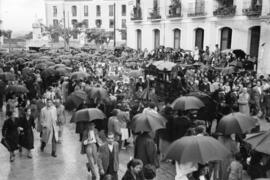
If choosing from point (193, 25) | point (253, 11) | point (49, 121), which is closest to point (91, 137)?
point (49, 121)

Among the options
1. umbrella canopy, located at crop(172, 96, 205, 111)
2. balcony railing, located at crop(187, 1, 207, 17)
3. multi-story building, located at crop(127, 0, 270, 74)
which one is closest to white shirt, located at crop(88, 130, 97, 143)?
umbrella canopy, located at crop(172, 96, 205, 111)

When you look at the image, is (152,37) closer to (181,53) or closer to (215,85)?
(181,53)

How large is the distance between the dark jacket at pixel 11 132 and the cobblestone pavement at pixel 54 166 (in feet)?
1.96

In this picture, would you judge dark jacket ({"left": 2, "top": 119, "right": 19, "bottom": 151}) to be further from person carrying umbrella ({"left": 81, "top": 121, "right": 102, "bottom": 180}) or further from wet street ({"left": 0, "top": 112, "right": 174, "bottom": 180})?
person carrying umbrella ({"left": 81, "top": 121, "right": 102, "bottom": 180})

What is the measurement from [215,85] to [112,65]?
11.7 metres

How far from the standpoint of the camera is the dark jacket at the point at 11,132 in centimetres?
960

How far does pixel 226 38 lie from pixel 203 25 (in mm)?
2367

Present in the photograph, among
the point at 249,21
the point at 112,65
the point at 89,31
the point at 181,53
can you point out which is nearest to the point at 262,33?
the point at 249,21

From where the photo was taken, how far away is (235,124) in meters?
8.16

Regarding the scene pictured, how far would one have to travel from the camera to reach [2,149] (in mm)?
11227

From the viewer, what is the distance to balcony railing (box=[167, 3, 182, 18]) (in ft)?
107

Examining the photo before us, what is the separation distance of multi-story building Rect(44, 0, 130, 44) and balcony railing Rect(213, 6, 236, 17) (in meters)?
45.9

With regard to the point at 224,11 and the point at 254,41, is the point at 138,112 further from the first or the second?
the point at 224,11

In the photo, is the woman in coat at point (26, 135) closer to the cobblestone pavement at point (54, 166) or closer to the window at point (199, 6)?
the cobblestone pavement at point (54, 166)
